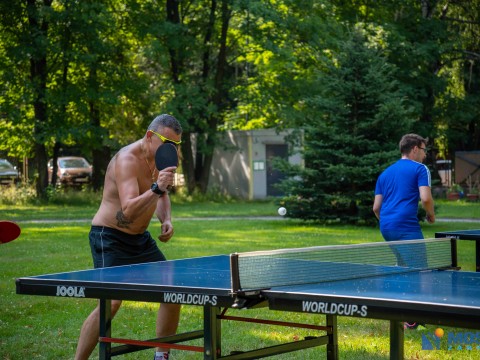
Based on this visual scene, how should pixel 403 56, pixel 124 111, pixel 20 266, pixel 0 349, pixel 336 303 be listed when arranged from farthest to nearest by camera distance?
1. pixel 124 111
2. pixel 403 56
3. pixel 20 266
4. pixel 0 349
5. pixel 336 303

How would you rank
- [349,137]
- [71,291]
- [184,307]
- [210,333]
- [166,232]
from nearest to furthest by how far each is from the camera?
[210,333]
[71,291]
[166,232]
[184,307]
[349,137]

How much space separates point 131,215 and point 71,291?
130 centimetres

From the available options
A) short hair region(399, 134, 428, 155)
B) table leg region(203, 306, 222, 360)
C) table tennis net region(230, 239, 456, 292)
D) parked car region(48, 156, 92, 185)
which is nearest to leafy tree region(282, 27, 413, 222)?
short hair region(399, 134, 428, 155)

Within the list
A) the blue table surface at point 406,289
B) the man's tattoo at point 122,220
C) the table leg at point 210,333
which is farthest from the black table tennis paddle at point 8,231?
the blue table surface at point 406,289

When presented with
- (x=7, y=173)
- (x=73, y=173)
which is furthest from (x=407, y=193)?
(x=73, y=173)

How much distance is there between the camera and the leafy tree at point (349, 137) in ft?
72.3

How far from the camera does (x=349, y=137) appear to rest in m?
22.2

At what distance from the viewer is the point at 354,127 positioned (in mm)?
22453

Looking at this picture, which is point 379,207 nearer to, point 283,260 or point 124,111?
point 283,260

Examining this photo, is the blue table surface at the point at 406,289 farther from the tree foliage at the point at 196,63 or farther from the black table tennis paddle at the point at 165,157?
the tree foliage at the point at 196,63

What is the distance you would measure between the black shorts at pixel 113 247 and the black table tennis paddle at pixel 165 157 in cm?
90

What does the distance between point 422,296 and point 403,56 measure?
32601mm

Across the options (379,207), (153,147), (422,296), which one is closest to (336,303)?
(422,296)

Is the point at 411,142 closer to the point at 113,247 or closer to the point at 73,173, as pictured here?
the point at 113,247
